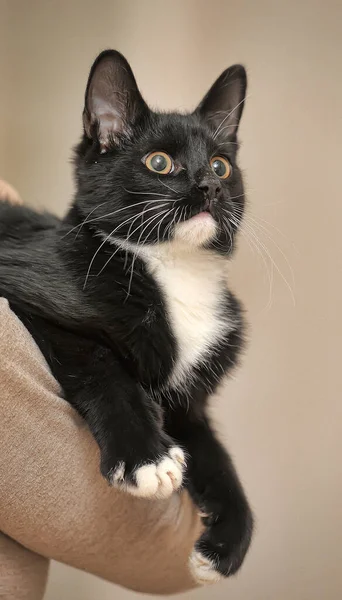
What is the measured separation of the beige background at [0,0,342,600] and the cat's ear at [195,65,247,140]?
0.92ft

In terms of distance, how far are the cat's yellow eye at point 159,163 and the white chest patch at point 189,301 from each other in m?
0.13

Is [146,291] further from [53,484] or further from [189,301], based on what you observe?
[53,484]

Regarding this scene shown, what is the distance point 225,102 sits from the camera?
46.8 inches

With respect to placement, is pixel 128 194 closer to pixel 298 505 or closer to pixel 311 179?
pixel 311 179

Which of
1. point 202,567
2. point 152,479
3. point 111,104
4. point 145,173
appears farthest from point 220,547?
point 111,104

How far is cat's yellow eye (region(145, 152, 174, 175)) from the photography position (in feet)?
3.17

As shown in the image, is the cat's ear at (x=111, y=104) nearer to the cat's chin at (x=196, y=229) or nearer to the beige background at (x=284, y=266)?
the cat's chin at (x=196, y=229)

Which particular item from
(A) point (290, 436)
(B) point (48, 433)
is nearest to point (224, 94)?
(B) point (48, 433)

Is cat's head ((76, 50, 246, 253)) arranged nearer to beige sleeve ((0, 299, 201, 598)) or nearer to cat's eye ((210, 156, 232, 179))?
cat's eye ((210, 156, 232, 179))

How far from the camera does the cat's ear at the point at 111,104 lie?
988mm

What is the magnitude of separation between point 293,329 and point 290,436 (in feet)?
0.97

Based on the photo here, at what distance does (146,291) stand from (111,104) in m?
0.35

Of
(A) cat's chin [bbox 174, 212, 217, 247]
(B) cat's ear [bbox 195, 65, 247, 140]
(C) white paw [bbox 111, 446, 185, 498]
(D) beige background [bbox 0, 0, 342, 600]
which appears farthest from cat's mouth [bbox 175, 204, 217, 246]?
(D) beige background [bbox 0, 0, 342, 600]

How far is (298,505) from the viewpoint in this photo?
1.53m
